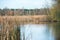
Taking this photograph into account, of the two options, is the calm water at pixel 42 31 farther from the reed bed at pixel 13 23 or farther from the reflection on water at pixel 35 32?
the reed bed at pixel 13 23

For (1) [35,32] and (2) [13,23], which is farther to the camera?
(1) [35,32]

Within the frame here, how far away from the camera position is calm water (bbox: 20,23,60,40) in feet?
11.2

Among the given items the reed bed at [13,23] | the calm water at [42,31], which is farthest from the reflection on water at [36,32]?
the reed bed at [13,23]

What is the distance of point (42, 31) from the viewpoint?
3889 mm

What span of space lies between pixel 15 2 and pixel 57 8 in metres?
0.89

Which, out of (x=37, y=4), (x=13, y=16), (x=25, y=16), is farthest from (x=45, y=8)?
(x=13, y=16)

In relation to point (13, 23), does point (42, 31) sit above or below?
below

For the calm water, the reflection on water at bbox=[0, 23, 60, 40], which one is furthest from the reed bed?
the calm water

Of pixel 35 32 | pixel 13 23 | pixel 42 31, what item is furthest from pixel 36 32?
pixel 13 23

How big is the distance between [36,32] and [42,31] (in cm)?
19

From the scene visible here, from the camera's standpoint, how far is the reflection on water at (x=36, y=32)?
328 cm

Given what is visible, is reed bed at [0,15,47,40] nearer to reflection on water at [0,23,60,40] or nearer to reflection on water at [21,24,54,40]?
reflection on water at [0,23,60,40]

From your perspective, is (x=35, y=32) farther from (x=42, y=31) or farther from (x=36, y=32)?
(x=42, y=31)

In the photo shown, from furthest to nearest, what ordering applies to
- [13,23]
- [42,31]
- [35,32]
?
[42,31], [35,32], [13,23]
